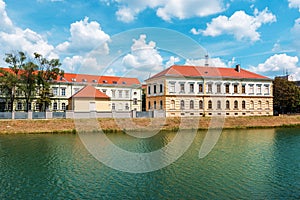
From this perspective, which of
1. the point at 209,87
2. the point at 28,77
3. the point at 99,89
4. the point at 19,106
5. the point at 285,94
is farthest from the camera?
the point at 99,89

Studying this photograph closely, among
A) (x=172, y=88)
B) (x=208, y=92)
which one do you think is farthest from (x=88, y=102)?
(x=208, y=92)

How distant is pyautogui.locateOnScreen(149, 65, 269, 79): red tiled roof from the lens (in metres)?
49.4

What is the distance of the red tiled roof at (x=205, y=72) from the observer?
49.4 m

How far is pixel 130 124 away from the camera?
3838 cm

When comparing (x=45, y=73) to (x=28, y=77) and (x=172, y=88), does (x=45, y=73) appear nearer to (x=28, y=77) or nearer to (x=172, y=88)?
(x=28, y=77)

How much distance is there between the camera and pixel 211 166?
1645 cm

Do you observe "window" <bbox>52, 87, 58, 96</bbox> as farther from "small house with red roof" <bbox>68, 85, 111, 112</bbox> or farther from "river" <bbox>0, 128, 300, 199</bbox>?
"river" <bbox>0, 128, 300, 199</bbox>

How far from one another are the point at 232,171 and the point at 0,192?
40.0 ft

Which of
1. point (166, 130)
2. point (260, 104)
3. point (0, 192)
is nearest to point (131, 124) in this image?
point (166, 130)

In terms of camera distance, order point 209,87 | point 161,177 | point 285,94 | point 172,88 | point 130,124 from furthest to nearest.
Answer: point 285,94 → point 209,87 → point 172,88 → point 130,124 → point 161,177

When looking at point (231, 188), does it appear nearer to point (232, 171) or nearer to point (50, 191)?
point (232, 171)

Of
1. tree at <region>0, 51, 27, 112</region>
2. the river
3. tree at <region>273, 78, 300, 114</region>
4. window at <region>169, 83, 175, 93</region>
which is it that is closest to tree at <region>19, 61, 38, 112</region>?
tree at <region>0, 51, 27, 112</region>

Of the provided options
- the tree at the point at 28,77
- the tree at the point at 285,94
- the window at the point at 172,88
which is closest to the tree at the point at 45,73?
the tree at the point at 28,77

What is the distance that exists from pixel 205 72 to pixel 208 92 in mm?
4113
